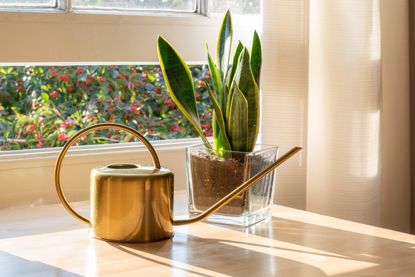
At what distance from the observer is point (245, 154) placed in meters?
1.38

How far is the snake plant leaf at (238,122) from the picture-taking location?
55.4 inches

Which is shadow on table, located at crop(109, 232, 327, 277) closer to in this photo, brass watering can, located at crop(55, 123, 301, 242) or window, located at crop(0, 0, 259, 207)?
brass watering can, located at crop(55, 123, 301, 242)

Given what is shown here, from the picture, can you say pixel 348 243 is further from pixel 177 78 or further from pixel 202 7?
pixel 202 7

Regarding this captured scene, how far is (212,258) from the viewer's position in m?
1.18

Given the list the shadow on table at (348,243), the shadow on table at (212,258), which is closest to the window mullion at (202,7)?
the shadow on table at (348,243)

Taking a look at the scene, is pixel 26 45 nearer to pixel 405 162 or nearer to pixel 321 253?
pixel 321 253

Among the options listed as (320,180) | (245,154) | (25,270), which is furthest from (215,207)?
(320,180)

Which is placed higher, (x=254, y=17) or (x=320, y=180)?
(x=254, y=17)

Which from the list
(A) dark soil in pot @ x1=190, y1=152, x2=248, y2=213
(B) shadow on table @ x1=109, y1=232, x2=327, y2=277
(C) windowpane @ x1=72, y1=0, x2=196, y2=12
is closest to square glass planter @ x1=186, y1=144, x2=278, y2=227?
(A) dark soil in pot @ x1=190, y1=152, x2=248, y2=213

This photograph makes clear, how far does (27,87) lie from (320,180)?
0.75 m

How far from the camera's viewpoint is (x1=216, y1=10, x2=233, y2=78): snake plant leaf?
4.95ft

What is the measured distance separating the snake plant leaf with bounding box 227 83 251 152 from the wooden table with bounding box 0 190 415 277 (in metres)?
0.15

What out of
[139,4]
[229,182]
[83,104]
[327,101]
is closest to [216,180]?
[229,182]

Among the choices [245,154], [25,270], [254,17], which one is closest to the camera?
[25,270]
